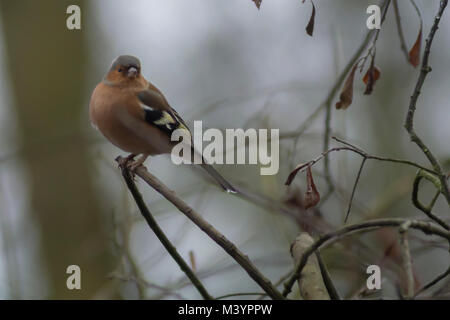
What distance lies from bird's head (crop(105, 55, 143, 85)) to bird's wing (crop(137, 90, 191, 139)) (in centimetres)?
10

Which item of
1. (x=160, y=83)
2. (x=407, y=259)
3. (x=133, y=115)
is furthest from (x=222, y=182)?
(x=160, y=83)

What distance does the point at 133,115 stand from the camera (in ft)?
8.71

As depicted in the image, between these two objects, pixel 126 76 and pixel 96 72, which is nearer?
pixel 126 76

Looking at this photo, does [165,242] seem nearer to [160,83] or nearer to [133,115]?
[133,115]

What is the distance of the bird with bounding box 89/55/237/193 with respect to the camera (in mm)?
2449

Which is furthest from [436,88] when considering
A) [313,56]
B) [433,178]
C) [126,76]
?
[433,178]

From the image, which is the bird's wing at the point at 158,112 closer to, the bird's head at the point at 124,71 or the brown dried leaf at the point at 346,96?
the bird's head at the point at 124,71

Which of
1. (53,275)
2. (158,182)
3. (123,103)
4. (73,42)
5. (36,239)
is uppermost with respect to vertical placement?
(73,42)

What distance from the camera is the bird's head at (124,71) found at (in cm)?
245

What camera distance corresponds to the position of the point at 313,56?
5.66 metres

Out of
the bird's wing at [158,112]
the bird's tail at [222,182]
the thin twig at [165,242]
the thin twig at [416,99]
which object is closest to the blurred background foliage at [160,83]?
the bird's wing at [158,112]

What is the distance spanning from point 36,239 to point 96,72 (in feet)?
5.90

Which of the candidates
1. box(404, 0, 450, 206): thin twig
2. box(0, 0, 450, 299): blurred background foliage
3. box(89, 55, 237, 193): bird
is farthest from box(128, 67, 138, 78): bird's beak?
box(0, 0, 450, 299): blurred background foliage
